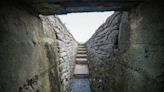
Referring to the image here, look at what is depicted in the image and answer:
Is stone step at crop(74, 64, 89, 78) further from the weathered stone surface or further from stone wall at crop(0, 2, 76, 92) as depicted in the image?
the weathered stone surface

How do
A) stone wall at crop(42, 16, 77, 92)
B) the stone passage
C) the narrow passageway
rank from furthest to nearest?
the stone passage
stone wall at crop(42, 16, 77, 92)
the narrow passageway

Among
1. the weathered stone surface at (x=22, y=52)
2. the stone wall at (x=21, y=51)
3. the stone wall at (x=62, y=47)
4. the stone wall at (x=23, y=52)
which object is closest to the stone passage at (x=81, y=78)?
the stone wall at (x=62, y=47)

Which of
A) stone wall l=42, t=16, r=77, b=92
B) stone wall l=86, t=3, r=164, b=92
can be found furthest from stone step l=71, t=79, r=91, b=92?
stone wall l=86, t=3, r=164, b=92

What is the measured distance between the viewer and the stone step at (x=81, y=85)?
5284mm

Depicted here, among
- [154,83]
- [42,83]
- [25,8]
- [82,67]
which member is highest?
[25,8]

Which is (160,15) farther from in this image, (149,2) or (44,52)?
(44,52)

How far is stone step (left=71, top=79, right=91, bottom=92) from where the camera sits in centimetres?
528

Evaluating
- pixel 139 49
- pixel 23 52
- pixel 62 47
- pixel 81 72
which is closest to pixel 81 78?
pixel 81 72

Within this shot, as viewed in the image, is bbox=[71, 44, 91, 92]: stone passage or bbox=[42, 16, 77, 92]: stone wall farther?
bbox=[71, 44, 91, 92]: stone passage

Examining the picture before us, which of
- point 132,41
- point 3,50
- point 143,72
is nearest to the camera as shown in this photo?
point 3,50

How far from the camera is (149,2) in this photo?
71.8 inches

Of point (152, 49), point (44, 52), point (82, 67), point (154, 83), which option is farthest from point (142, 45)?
point (82, 67)

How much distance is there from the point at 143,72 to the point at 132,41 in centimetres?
50

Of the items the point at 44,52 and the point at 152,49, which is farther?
the point at 44,52
